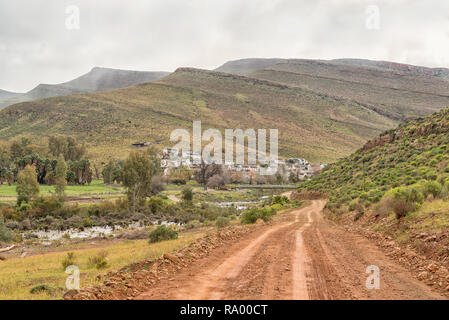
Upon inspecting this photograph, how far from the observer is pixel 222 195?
77250 millimetres

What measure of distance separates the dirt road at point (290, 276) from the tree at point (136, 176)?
36.6 metres

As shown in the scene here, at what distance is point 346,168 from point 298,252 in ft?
113

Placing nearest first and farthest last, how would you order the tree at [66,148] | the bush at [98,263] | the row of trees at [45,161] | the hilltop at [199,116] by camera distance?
1. the bush at [98,263]
2. the row of trees at [45,161]
3. the tree at [66,148]
4. the hilltop at [199,116]

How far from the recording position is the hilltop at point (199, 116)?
377 feet

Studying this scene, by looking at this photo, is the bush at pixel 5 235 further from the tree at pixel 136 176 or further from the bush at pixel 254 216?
the bush at pixel 254 216

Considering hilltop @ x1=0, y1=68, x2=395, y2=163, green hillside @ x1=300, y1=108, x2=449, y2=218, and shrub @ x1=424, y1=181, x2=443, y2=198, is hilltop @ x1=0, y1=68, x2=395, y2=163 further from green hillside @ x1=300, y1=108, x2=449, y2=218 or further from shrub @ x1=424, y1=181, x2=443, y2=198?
shrub @ x1=424, y1=181, x2=443, y2=198

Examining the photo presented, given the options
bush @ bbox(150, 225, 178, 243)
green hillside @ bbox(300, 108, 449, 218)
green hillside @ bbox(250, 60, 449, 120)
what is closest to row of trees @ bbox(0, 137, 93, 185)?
bush @ bbox(150, 225, 178, 243)

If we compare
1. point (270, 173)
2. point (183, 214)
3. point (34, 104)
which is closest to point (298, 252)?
point (183, 214)

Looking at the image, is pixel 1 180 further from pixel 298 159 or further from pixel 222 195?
pixel 298 159

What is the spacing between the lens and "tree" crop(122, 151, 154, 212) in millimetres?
47219

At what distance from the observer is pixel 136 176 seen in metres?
47.2

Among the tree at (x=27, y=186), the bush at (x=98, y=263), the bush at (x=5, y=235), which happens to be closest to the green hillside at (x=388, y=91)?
the tree at (x=27, y=186)

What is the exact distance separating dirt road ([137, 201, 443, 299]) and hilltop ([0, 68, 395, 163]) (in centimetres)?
9308

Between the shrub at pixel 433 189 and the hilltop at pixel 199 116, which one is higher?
the hilltop at pixel 199 116
